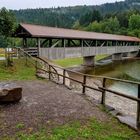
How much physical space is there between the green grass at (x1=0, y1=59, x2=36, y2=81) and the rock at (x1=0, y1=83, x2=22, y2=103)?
577 centimetres

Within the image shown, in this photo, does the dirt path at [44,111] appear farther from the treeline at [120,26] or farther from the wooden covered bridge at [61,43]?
the treeline at [120,26]

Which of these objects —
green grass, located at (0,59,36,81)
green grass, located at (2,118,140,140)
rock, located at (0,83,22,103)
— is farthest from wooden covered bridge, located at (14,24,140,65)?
green grass, located at (2,118,140,140)

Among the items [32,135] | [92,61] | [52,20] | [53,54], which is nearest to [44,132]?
[32,135]

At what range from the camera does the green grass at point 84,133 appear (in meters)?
6.01

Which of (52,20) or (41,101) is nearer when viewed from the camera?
(41,101)

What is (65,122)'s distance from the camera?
695cm

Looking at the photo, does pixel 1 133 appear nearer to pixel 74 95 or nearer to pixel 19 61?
pixel 74 95

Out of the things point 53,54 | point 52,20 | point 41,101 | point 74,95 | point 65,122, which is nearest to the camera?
point 65,122

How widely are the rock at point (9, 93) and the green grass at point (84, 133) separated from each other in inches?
85.7

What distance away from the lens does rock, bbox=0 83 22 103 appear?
26.4 feet

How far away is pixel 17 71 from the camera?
1633 cm

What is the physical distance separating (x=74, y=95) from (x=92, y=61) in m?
27.7

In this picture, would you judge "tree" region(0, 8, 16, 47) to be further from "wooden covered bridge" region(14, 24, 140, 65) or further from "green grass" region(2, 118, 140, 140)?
"green grass" region(2, 118, 140, 140)

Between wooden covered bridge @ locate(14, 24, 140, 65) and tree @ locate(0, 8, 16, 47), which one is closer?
tree @ locate(0, 8, 16, 47)
